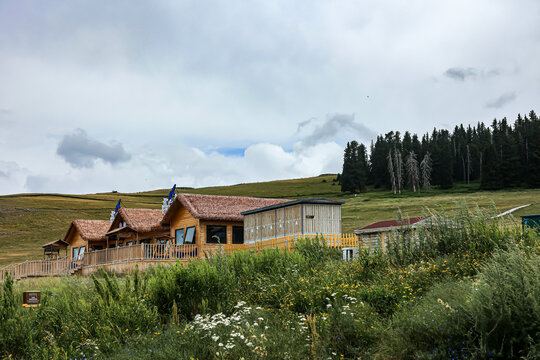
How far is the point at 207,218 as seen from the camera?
30.9 m

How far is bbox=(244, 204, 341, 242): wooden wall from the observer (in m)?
26.9

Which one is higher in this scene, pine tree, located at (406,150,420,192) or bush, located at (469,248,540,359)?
pine tree, located at (406,150,420,192)

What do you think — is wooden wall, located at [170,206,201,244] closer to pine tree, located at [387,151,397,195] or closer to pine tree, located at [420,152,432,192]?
pine tree, located at [387,151,397,195]

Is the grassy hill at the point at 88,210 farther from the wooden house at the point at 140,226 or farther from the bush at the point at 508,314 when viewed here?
the bush at the point at 508,314

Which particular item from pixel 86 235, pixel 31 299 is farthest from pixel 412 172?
pixel 31 299

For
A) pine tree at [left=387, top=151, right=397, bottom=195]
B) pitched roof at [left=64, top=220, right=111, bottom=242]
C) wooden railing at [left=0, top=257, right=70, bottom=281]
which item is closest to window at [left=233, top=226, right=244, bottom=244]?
wooden railing at [left=0, top=257, right=70, bottom=281]

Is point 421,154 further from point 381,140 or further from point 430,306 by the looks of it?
point 430,306

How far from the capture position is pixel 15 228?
240 ft

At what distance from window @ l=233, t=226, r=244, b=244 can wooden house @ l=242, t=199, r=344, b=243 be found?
3.18 m

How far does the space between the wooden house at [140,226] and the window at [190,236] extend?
6.28ft

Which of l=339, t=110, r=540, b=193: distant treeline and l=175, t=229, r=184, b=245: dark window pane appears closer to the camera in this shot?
l=175, t=229, r=184, b=245: dark window pane

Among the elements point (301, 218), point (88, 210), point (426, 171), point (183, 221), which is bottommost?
point (183, 221)

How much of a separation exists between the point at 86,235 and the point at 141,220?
9.28 meters

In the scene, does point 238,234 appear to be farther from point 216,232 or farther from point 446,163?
point 446,163
